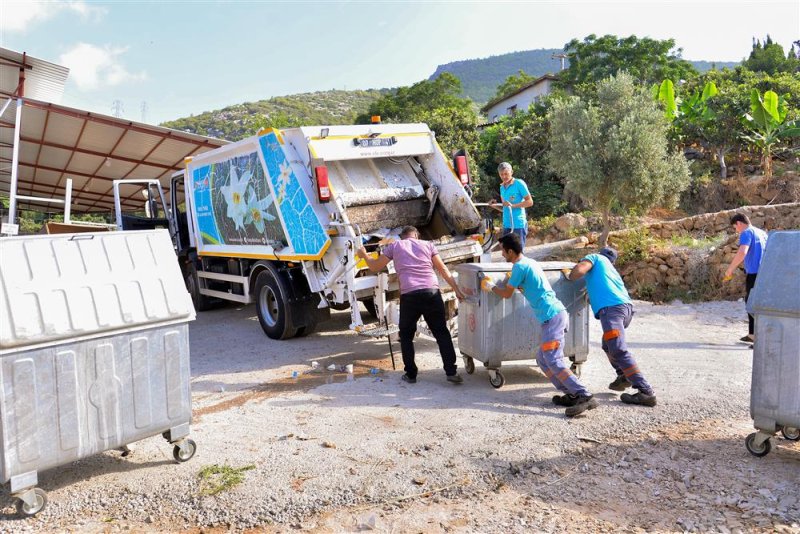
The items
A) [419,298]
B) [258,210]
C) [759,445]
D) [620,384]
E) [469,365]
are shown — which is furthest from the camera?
[258,210]

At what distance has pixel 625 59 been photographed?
3572 centimetres

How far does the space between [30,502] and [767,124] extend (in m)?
16.6

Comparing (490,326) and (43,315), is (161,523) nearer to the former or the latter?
(43,315)

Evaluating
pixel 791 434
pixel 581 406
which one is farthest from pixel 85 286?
pixel 791 434

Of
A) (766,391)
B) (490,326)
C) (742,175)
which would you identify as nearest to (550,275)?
(490,326)

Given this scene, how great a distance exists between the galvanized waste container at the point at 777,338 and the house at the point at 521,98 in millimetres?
30215

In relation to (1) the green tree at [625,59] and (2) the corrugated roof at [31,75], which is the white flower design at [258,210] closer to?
(2) the corrugated roof at [31,75]

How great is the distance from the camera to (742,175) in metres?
15.9

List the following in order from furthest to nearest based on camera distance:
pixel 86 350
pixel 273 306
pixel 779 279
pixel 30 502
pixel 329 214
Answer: pixel 273 306 < pixel 329 214 < pixel 779 279 < pixel 86 350 < pixel 30 502

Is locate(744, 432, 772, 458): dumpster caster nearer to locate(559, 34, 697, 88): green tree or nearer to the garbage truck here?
the garbage truck

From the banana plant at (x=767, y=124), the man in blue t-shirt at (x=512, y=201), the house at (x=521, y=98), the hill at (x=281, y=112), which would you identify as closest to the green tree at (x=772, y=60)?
the house at (x=521, y=98)

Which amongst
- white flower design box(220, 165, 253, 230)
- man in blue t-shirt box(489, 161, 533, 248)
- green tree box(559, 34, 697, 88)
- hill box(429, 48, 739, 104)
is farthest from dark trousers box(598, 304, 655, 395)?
hill box(429, 48, 739, 104)

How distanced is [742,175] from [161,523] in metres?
16.8

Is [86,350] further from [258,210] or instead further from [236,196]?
[236,196]
